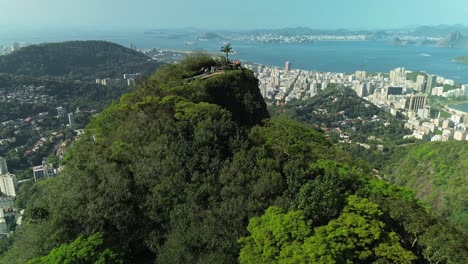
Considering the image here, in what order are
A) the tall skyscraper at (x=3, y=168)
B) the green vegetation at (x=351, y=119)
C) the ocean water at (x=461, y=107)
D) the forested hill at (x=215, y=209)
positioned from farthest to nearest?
1. the ocean water at (x=461, y=107)
2. the green vegetation at (x=351, y=119)
3. the tall skyscraper at (x=3, y=168)
4. the forested hill at (x=215, y=209)

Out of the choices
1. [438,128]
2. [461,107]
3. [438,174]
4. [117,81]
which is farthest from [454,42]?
[438,174]

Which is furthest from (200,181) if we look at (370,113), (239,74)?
(370,113)

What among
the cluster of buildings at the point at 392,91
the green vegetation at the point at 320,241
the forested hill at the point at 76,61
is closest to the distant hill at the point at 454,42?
the cluster of buildings at the point at 392,91

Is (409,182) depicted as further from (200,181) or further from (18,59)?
(18,59)

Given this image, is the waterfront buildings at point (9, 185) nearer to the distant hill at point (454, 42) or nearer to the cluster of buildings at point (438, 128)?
the cluster of buildings at point (438, 128)

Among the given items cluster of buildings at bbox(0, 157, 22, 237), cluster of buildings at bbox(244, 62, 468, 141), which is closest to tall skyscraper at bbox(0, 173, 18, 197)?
cluster of buildings at bbox(0, 157, 22, 237)

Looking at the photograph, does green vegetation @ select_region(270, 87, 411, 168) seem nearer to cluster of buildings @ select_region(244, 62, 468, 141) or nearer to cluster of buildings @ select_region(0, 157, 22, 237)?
cluster of buildings @ select_region(244, 62, 468, 141)

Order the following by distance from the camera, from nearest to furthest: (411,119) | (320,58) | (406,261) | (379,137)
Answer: (406,261)
(379,137)
(411,119)
(320,58)

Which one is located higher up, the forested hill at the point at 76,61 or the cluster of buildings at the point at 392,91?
the forested hill at the point at 76,61
